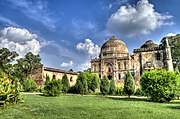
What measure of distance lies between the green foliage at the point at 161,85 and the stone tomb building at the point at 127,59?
2083 cm

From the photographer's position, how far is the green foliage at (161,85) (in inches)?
659

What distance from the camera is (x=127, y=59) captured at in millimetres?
45906

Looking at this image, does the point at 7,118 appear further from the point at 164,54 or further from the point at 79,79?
the point at 164,54

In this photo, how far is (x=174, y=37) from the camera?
41.5 meters

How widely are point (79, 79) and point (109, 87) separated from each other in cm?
417

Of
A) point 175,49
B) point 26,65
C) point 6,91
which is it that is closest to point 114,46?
point 175,49

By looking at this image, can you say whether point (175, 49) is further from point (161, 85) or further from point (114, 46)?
point (161, 85)

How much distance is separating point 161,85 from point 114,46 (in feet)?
111

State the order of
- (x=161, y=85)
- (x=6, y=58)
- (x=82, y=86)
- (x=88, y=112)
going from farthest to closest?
(x=6, y=58) < (x=82, y=86) < (x=161, y=85) < (x=88, y=112)

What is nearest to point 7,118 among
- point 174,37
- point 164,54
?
point 164,54

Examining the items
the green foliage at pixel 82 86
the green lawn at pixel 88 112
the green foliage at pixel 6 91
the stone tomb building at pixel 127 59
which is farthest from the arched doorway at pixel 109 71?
the green foliage at pixel 6 91

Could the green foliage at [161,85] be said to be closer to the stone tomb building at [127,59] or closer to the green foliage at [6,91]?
the green foliage at [6,91]

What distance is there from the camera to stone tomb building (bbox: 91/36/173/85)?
40.0 m

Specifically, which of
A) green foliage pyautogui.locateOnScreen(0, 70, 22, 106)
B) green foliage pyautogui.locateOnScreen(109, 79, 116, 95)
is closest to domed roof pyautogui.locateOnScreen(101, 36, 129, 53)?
green foliage pyautogui.locateOnScreen(109, 79, 116, 95)
